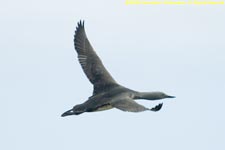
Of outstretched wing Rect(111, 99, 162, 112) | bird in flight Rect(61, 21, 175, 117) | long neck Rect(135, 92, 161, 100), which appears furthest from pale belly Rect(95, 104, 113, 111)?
long neck Rect(135, 92, 161, 100)

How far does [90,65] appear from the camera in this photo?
50531 millimetres

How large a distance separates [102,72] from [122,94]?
3.50 meters

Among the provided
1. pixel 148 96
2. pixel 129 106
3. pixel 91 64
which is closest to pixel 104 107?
pixel 148 96

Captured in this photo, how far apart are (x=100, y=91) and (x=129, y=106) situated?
434 centimetres

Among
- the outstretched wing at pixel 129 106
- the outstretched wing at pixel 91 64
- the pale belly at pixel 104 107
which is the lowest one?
the pale belly at pixel 104 107

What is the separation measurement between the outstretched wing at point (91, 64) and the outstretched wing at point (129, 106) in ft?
11.3

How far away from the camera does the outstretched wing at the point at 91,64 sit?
49500mm

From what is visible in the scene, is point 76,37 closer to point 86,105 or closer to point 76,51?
point 76,51

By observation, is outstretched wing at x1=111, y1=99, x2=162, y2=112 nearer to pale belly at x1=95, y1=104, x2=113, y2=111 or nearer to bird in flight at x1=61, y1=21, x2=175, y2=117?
bird in flight at x1=61, y1=21, x2=175, y2=117

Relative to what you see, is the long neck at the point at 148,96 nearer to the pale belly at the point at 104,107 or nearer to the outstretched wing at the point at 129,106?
the pale belly at the point at 104,107

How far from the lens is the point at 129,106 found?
147ft

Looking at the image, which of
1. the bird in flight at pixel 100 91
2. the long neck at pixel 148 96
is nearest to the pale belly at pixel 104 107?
the bird in flight at pixel 100 91

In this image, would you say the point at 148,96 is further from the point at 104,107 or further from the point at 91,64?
the point at 91,64

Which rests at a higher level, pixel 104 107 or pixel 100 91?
pixel 100 91
